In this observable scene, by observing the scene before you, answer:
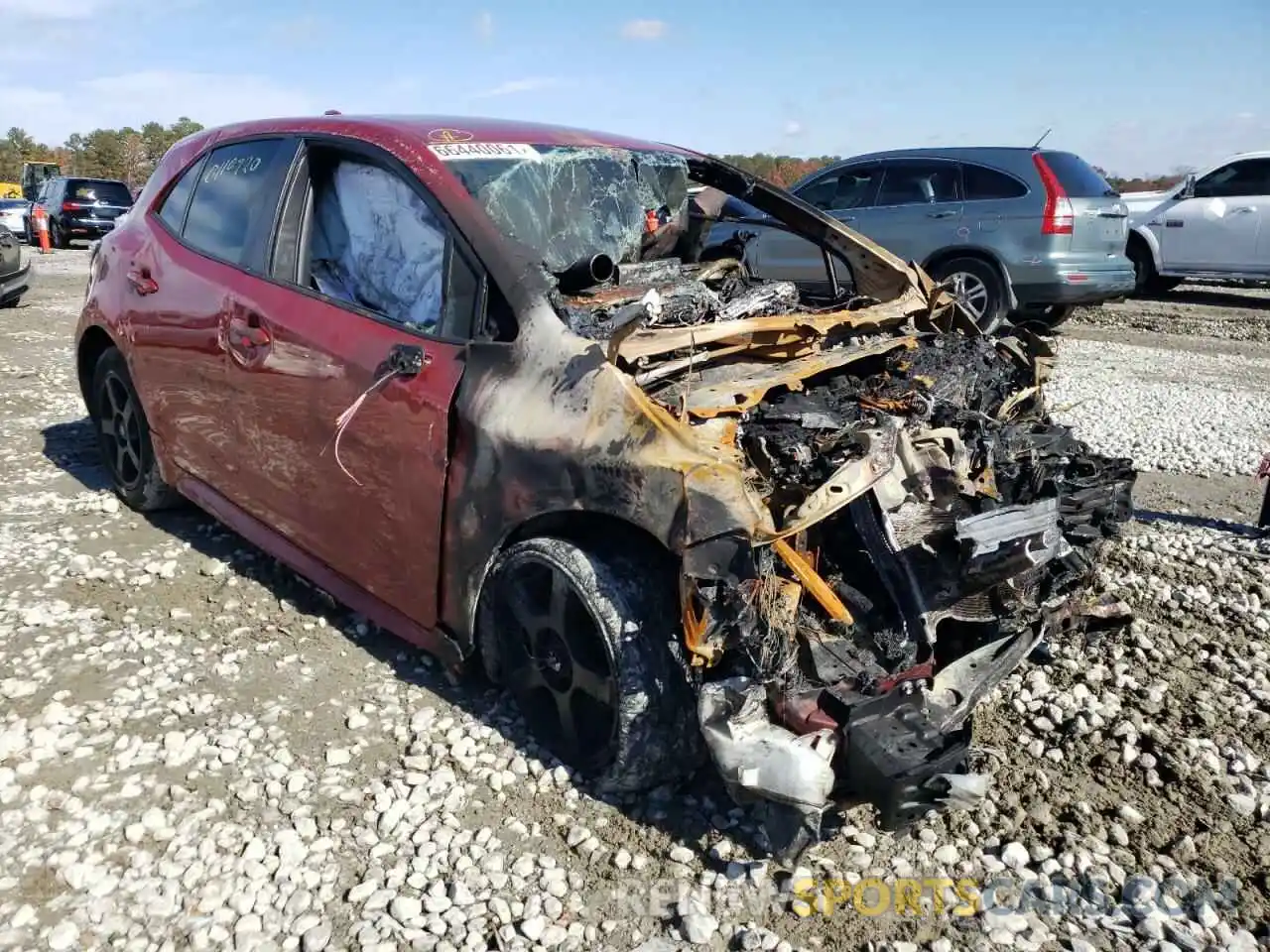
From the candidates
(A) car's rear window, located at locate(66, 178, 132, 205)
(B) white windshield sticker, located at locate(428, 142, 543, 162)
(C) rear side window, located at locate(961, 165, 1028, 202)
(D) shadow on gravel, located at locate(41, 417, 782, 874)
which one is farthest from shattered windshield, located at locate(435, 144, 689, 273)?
(A) car's rear window, located at locate(66, 178, 132, 205)

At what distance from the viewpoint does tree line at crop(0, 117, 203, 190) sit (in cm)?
5091

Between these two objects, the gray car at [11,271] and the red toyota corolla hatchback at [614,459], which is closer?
the red toyota corolla hatchback at [614,459]

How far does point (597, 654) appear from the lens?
275cm

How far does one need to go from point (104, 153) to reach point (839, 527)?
5877cm

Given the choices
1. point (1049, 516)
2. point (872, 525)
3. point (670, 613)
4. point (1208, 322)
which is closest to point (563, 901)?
point (670, 613)

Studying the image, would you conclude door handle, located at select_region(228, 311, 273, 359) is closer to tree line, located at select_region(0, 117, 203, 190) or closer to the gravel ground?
the gravel ground

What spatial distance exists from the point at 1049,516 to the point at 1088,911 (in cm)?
98

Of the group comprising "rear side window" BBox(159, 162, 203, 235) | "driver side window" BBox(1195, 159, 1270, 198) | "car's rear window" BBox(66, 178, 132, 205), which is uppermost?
"driver side window" BBox(1195, 159, 1270, 198)

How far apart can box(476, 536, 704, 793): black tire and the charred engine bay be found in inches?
9.4

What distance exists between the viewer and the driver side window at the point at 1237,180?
12172mm

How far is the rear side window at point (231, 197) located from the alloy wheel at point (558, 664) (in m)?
1.84

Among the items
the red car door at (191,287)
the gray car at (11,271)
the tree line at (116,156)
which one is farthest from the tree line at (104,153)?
the red car door at (191,287)

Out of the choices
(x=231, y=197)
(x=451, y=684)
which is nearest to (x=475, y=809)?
(x=451, y=684)

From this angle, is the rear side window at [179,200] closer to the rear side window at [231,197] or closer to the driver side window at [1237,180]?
the rear side window at [231,197]
